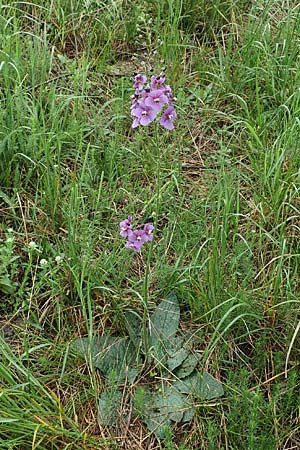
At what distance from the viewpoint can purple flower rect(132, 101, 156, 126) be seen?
6.71 feet

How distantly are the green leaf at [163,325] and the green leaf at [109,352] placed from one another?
0.27 feet

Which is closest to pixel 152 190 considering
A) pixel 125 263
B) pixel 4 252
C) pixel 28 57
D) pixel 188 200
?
pixel 188 200

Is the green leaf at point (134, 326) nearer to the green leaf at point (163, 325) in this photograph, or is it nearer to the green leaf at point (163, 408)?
the green leaf at point (163, 325)

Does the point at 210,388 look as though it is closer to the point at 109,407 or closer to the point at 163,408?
the point at 163,408

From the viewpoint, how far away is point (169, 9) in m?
3.44

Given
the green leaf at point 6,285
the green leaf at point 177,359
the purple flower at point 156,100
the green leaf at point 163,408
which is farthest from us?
the green leaf at point 6,285

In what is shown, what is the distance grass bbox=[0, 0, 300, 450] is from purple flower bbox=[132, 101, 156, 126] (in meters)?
0.14

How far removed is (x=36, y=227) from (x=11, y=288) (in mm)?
313

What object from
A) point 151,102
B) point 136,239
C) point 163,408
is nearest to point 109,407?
point 163,408

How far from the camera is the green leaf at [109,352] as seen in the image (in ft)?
7.57

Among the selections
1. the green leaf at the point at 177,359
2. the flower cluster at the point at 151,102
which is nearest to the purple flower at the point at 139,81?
the flower cluster at the point at 151,102

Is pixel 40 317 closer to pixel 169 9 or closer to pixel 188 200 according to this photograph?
pixel 188 200

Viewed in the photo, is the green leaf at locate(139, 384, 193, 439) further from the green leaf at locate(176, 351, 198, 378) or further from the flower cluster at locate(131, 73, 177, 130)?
the flower cluster at locate(131, 73, 177, 130)

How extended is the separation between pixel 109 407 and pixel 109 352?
8.1 inches
